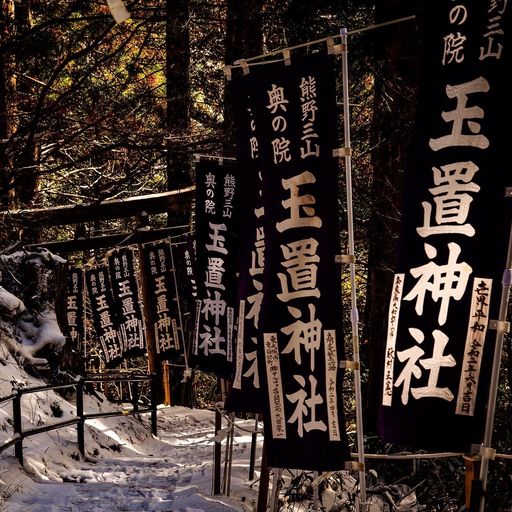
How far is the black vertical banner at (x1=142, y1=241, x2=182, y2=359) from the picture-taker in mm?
17906

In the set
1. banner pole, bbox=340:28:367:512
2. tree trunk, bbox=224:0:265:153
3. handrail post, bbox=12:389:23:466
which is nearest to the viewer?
banner pole, bbox=340:28:367:512

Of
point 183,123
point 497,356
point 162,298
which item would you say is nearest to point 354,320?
point 497,356

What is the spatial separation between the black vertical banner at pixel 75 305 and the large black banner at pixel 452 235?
13.6 metres

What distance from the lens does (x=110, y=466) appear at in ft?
44.5

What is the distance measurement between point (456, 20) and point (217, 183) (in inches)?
262

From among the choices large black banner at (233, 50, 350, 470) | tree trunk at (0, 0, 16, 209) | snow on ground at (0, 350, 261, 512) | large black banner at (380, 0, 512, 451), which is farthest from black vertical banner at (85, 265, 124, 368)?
large black banner at (380, 0, 512, 451)

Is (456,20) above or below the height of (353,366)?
above

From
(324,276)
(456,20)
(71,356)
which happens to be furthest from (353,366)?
(71,356)

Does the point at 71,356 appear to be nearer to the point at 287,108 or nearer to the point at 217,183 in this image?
the point at 217,183

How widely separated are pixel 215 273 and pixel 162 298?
6.86m

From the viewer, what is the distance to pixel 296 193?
7070 mm

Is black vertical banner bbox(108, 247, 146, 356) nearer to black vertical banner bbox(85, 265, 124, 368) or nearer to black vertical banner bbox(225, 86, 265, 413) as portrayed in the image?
black vertical banner bbox(85, 265, 124, 368)

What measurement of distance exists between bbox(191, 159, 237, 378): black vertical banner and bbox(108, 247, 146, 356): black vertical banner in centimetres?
637

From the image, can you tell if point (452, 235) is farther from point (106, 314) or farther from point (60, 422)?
point (106, 314)
